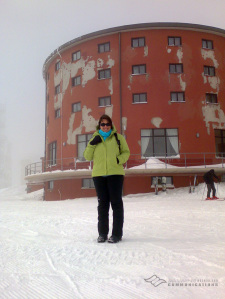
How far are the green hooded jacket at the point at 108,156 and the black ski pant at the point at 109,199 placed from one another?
0.10 metres

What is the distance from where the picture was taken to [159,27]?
884 inches

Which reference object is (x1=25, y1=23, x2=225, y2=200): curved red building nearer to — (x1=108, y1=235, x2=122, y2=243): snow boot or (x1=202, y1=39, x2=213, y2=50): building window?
(x1=202, y1=39, x2=213, y2=50): building window

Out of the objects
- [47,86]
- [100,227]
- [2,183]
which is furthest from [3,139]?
[100,227]

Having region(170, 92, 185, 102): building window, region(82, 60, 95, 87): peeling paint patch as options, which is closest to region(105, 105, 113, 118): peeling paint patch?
region(82, 60, 95, 87): peeling paint patch

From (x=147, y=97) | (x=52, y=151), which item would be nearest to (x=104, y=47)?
(x=147, y=97)

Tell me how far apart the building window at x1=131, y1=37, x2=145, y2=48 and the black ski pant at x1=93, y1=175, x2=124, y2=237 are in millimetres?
20416

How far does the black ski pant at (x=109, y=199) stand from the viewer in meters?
4.22

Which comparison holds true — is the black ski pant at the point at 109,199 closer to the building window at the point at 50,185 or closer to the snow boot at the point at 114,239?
the snow boot at the point at 114,239

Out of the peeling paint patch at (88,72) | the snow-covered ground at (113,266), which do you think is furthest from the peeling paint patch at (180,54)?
the snow-covered ground at (113,266)

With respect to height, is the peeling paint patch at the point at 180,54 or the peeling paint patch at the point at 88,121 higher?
the peeling paint patch at the point at 180,54

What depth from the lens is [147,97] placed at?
70.2 ft

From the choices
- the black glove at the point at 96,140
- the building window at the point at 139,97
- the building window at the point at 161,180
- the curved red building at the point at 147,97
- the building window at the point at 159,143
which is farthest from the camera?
the building window at the point at 139,97

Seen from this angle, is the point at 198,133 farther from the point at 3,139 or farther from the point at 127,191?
the point at 3,139

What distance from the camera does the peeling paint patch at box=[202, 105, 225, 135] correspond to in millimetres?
21422
